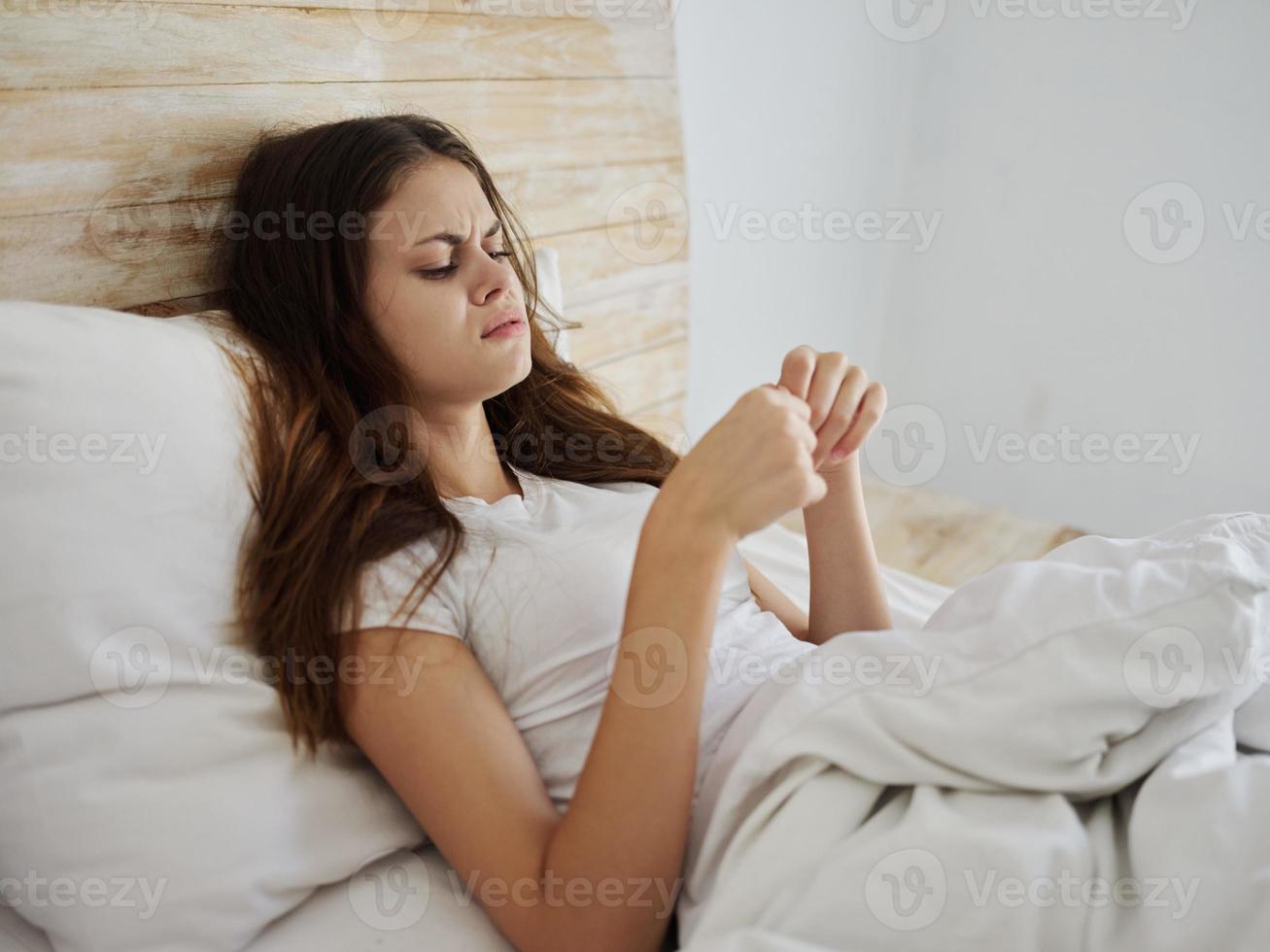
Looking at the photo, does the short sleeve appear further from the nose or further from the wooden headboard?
the wooden headboard

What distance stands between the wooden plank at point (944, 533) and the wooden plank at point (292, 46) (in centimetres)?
129

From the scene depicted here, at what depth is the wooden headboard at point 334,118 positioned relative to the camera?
3.28ft

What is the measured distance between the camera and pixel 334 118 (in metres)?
1.26

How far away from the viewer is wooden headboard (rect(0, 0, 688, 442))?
1001 mm

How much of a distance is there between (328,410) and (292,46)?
482 mm

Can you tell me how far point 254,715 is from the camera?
33.9 inches

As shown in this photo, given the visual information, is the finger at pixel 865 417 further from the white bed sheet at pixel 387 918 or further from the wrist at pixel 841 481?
the white bed sheet at pixel 387 918

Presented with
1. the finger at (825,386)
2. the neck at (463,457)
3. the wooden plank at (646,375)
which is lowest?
the wooden plank at (646,375)

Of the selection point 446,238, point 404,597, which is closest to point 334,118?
point 446,238

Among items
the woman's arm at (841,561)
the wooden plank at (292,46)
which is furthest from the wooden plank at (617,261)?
the woman's arm at (841,561)

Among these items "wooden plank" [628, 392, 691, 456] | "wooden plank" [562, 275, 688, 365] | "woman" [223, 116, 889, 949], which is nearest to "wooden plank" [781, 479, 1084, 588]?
"wooden plank" [628, 392, 691, 456]

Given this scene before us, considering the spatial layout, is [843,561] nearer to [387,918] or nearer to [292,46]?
[387,918]

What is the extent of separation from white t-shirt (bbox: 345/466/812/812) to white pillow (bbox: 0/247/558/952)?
0.14 metres

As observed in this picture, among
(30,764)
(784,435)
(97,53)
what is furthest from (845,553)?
(97,53)
